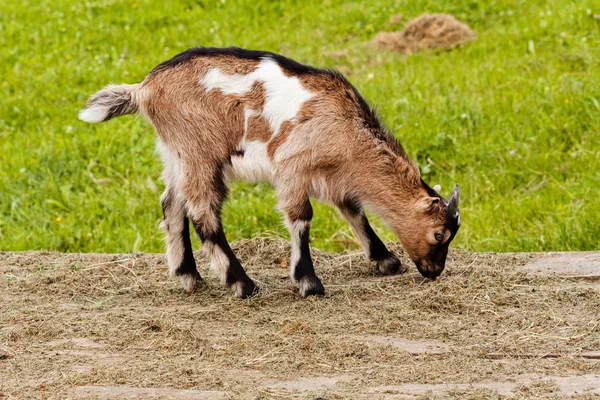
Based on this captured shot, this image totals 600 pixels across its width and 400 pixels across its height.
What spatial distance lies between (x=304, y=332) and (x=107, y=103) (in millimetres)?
2014

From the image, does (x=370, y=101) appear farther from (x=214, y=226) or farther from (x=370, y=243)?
(x=214, y=226)

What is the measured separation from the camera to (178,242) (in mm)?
5969

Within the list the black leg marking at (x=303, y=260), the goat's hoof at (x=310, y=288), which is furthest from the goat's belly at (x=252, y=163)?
the goat's hoof at (x=310, y=288)

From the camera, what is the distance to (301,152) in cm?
556

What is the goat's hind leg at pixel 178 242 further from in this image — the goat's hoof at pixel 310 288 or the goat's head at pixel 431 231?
the goat's head at pixel 431 231

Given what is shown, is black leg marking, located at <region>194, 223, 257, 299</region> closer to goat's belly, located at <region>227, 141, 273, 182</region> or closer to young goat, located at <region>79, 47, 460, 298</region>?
young goat, located at <region>79, 47, 460, 298</region>

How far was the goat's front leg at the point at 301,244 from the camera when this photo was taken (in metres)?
5.56

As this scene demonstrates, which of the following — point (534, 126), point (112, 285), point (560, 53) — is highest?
point (560, 53)

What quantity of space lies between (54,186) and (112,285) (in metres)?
2.85

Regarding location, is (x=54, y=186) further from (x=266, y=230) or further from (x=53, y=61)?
(x=53, y=61)

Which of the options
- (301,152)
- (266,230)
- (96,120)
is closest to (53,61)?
(266,230)

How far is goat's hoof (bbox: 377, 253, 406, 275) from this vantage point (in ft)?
20.1

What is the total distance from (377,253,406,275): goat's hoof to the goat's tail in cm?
185

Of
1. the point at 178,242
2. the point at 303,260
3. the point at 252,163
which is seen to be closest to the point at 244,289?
the point at 303,260
